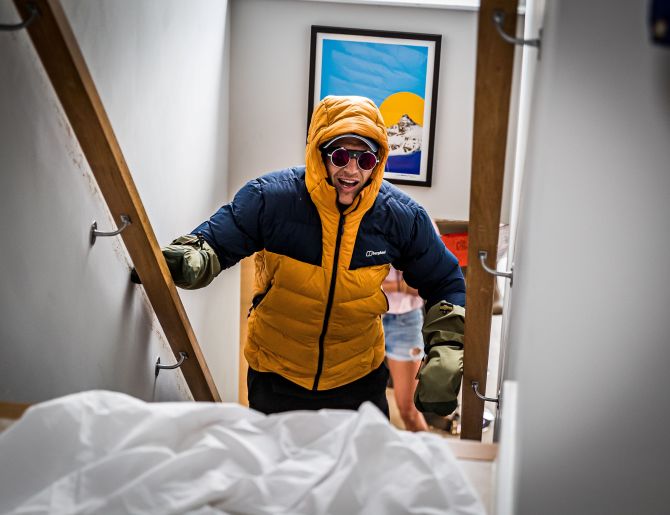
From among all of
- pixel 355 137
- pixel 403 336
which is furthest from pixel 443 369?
pixel 403 336

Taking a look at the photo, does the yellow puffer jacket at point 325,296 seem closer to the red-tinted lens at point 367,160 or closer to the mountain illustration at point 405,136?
the red-tinted lens at point 367,160

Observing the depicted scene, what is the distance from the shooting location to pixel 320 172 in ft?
8.06

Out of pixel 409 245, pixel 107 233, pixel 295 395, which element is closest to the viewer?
pixel 107 233

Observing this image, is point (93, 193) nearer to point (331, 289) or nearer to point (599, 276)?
point (331, 289)

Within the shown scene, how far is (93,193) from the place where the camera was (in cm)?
208

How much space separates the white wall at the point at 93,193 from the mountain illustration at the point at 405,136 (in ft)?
3.24

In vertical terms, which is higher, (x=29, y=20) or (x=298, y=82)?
(x=298, y=82)

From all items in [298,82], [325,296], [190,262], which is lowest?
[325,296]

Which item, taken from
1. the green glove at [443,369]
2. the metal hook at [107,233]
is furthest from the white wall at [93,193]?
the green glove at [443,369]

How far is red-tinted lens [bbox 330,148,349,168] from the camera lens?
94.0 inches

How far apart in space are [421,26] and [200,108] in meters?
1.14

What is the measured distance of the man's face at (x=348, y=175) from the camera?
242 cm

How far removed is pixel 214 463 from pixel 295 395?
129 cm

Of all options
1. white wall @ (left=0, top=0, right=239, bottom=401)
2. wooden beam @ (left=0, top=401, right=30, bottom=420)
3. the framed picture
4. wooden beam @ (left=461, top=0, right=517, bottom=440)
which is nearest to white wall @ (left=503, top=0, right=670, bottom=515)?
wooden beam @ (left=461, top=0, right=517, bottom=440)
